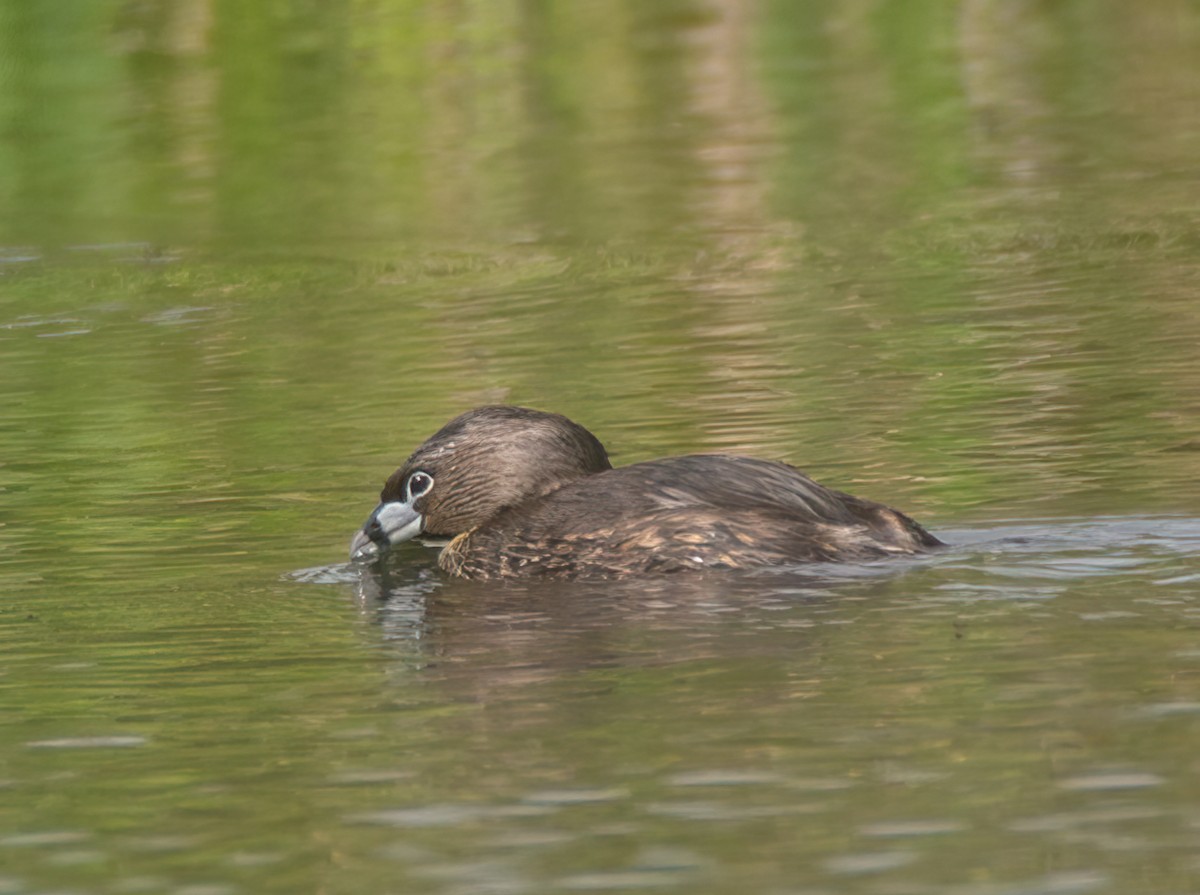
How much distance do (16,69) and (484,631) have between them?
2390cm

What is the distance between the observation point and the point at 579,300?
51.7 feet

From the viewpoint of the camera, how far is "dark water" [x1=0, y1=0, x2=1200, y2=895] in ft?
18.6

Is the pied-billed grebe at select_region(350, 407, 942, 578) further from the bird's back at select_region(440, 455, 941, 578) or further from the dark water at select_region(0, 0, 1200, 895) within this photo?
the dark water at select_region(0, 0, 1200, 895)

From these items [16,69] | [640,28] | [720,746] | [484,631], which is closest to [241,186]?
[16,69]

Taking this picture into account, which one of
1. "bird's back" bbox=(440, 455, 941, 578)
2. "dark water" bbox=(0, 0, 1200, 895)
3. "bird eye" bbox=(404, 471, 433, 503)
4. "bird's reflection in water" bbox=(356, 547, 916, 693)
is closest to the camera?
"dark water" bbox=(0, 0, 1200, 895)

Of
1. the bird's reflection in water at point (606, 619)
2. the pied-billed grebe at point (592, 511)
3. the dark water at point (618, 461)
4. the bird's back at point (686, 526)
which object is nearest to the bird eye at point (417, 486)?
the pied-billed grebe at point (592, 511)

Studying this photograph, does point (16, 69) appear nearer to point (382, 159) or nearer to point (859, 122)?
point (382, 159)

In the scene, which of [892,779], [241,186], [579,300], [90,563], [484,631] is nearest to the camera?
[892,779]

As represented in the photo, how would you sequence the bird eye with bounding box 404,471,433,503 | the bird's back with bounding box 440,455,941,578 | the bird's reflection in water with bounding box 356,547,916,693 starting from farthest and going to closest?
1. the bird eye with bounding box 404,471,433,503
2. the bird's back with bounding box 440,455,941,578
3. the bird's reflection in water with bounding box 356,547,916,693

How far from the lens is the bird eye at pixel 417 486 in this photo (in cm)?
964

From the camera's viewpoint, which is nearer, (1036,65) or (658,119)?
(658,119)

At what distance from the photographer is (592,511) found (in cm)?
877

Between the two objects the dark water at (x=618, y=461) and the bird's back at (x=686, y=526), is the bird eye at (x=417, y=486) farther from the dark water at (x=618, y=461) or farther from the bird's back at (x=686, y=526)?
the bird's back at (x=686, y=526)

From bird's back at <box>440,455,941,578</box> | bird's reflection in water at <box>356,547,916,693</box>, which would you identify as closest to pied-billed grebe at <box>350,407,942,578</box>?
bird's back at <box>440,455,941,578</box>
